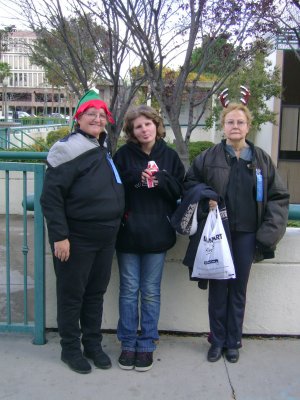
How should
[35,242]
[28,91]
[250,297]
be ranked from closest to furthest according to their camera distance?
1. [35,242]
2. [250,297]
3. [28,91]

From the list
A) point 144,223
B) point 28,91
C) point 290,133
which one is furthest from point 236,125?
point 28,91

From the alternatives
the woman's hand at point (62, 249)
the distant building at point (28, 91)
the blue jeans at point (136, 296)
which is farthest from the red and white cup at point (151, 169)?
the distant building at point (28, 91)

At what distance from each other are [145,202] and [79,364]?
1.15 m

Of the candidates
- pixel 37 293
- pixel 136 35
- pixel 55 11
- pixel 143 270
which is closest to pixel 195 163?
pixel 143 270

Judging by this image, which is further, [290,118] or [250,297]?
[290,118]

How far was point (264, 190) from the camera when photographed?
10.7ft

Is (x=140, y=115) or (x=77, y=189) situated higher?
(x=140, y=115)

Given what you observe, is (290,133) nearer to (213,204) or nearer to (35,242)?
(213,204)

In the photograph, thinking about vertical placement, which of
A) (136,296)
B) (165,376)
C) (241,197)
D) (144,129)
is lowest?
(165,376)

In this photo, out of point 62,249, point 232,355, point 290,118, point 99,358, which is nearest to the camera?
point 62,249

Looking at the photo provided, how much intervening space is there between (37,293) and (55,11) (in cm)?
408

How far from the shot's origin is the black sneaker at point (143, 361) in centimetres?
330

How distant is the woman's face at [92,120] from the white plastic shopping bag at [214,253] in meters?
0.92

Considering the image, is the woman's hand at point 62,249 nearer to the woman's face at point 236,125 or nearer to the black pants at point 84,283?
the black pants at point 84,283
